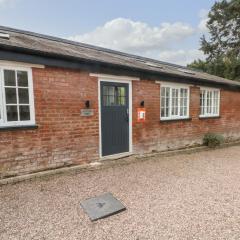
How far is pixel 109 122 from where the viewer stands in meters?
5.68

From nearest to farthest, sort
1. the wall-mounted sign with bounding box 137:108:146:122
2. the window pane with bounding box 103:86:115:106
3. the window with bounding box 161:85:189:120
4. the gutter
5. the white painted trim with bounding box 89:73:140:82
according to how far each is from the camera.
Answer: the gutter → the white painted trim with bounding box 89:73:140:82 → the window pane with bounding box 103:86:115:106 → the wall-mounted sign with bounding box 137:108:146:122 → the window with bounding box 161:85:189:120

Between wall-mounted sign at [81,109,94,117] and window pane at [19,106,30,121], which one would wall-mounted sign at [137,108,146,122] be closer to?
wall-mounted sign at [81,109,94,117]

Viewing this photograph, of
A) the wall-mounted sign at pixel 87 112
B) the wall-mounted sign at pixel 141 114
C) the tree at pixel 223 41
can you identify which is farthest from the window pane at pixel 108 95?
the tree at pixel 223 41

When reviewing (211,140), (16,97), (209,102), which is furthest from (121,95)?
(209,102)

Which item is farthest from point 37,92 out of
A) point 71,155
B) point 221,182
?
point 221,182

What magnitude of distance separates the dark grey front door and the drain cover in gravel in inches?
87.9

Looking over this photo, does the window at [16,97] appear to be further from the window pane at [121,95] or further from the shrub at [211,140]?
the shrub at [211,140]

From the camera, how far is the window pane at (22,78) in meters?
4.19

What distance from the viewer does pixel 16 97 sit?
418 cm

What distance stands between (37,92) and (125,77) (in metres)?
2.56

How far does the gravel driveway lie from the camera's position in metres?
2.54

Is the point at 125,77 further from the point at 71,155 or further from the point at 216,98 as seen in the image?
the point at 216,98

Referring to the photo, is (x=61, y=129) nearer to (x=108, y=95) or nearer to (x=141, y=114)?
(x=108, y=95)

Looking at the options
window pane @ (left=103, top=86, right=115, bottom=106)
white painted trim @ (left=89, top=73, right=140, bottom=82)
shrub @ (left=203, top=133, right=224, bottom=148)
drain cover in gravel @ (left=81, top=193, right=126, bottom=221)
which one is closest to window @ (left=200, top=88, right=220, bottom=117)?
shrub @ (left=203, top=133, right=224, bottom=148)
